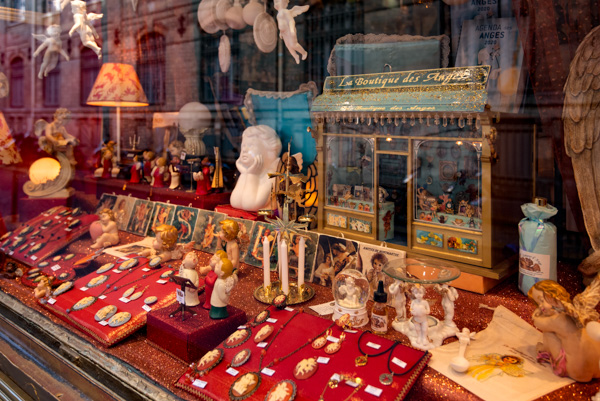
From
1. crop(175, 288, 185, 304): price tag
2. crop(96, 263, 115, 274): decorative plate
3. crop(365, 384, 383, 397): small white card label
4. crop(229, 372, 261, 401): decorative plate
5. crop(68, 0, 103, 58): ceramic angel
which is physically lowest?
crop(229, 372, 261, 401): decorative plate

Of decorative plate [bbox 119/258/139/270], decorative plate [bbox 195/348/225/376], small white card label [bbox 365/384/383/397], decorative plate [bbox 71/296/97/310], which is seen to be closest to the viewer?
small white card label [bbox 365/384/383/397]

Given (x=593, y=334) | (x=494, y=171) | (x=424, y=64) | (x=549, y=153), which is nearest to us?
(x=593, y=334)

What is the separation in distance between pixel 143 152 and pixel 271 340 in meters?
2.76

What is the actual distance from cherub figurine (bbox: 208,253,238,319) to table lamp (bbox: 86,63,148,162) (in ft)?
8.40

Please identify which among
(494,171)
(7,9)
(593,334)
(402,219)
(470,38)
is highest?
(7,9)

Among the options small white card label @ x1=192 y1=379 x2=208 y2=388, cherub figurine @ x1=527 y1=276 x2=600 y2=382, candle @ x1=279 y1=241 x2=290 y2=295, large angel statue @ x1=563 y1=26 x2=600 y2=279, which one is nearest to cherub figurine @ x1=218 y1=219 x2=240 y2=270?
candle @ x1=279 y1=241 x2=290 y2=295

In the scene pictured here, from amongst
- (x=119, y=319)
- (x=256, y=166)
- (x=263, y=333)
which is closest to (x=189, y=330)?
(x=263, y=333)

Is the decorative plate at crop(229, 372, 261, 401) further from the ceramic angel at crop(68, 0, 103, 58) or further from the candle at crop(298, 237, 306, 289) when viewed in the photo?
the ceramic angel at crop(68, 0, 103, 58)

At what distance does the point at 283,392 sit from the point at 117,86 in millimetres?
3191

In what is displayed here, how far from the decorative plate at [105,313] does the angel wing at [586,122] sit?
2.22 m

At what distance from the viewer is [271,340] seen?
1.69 meters

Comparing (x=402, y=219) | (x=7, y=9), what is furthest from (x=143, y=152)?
(x=402, y=219)

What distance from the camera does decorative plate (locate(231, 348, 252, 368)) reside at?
1573 millimetres

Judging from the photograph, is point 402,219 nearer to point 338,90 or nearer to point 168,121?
point 338,90
